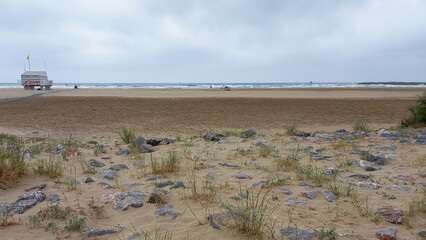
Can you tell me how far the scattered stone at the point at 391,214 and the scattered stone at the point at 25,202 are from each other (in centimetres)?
439

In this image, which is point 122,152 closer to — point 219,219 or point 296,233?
point 219,219

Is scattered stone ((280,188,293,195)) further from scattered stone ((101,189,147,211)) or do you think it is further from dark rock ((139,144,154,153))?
dark rock ((139,144,154,153))

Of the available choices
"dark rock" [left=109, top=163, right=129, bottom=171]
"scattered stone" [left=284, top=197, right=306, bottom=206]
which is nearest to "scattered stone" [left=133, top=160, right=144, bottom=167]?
"dark rock" [left=109, top=163, right=129, bottom=171]

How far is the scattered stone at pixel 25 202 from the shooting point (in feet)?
11.7

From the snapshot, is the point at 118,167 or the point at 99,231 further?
the point at 118,167

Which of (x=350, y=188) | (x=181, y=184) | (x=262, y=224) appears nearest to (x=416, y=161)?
(x=350, y=188)

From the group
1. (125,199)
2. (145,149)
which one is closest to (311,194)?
(125,199)

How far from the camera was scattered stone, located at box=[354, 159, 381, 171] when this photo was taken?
212 inches

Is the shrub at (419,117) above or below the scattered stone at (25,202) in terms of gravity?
above

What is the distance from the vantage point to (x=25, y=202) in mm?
3787

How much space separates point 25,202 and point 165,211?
1.87 metres

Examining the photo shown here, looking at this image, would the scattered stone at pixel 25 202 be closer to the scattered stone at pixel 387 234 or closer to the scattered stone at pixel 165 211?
the scattered stone at pixel 165 211

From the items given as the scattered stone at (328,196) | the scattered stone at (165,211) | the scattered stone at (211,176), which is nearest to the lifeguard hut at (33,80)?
the scattered stone at (211,176)

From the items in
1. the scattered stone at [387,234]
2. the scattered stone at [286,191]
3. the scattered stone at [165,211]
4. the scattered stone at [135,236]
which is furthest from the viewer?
the scattered stone at [286,191]
